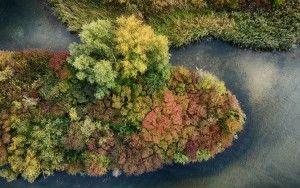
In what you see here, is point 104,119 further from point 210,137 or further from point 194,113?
point 210,137

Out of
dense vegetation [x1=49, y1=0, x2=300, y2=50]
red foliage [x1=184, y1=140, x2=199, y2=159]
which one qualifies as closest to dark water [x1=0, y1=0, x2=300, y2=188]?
dense vegetation [x1=49, y1=0, x2=300, y2=50]

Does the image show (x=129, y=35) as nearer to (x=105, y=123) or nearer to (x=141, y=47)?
(x=141, y=47)

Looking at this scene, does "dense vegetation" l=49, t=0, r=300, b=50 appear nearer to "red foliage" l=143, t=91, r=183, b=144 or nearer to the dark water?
the dark water

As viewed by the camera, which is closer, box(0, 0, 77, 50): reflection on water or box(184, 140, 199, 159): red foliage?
box(184, 140, 199, 159): red foliage

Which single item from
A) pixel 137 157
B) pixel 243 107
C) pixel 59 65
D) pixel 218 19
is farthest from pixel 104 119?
pixel 218 19

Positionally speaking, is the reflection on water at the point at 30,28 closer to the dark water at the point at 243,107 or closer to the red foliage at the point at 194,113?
the dark water at the point at 243,107

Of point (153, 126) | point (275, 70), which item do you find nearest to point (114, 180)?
point (153, 126)
